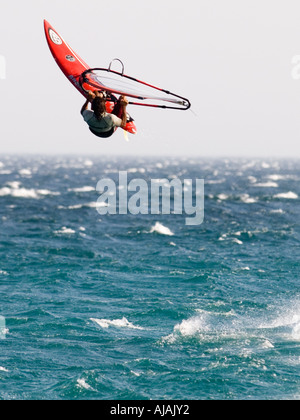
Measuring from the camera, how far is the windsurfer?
16.2 metres

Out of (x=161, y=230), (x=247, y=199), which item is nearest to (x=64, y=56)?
(x=161, y=230)

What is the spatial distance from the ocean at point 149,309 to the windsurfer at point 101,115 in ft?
38.8

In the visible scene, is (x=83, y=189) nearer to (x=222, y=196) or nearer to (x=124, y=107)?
(x=222, y=196)

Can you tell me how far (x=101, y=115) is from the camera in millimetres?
16156

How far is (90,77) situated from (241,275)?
97.4ft

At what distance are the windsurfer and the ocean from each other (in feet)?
38.8

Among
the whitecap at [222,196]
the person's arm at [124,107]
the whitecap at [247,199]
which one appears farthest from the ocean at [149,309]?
the whitecap at [222,196]

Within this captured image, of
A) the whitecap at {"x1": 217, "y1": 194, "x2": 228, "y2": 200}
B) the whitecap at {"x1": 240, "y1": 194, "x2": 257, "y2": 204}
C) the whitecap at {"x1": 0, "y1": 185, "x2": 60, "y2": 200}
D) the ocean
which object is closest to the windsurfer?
the ocean

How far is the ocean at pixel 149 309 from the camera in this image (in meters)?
24.5

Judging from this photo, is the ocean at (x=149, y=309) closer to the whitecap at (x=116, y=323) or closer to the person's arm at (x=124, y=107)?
the whitecap at (x=116, y=323)

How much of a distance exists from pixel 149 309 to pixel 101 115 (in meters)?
20.7

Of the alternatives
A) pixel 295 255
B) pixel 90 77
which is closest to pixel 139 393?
pixel 90 77
